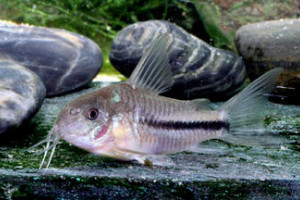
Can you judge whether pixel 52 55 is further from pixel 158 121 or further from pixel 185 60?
pixel 158 121

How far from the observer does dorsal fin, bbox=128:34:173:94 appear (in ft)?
6.56

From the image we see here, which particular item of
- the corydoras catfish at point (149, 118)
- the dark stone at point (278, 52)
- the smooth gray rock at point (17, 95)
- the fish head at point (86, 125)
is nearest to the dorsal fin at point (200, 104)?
Answer: the corydoras catfish at point (149, 118)

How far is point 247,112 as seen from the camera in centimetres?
204

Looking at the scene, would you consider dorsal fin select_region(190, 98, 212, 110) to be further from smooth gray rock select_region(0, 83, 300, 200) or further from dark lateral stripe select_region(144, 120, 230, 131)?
smooth gray rock select_region(0, 83, 300, 200)

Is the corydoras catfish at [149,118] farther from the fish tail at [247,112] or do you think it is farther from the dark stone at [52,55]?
the dark stone at [52,55]

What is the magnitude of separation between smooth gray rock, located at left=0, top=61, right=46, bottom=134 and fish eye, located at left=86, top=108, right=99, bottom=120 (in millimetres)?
1014

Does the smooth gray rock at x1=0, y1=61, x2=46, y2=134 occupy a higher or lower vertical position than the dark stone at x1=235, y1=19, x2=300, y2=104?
lower

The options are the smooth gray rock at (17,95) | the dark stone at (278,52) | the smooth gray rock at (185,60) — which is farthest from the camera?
the dark stone at (278,52)

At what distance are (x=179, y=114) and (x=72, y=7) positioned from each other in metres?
4.73

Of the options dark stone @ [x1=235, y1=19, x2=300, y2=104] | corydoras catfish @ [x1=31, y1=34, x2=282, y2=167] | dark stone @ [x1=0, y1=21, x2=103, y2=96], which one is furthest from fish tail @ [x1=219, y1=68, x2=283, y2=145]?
dark stone @ [x1=0, y1=21, x2=103, y2=96]

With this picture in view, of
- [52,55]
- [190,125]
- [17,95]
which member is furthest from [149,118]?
[52,55]

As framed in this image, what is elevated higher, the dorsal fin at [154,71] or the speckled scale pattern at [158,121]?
the dorsal fin at [154,71]

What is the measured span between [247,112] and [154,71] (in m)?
0.60

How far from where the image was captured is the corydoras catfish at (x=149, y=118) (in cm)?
174
